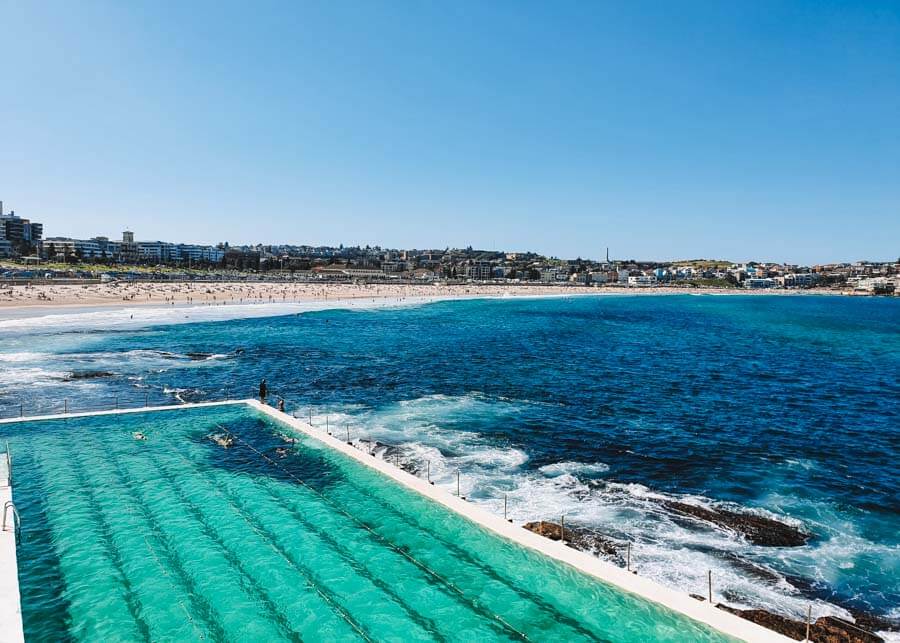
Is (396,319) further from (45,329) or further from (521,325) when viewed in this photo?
(45,329)

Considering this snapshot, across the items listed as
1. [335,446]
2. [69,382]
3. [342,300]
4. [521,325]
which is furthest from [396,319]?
[335,446]

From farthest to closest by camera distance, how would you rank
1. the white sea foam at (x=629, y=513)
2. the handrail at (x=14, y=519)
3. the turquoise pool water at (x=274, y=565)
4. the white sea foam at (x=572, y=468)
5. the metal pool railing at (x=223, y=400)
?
the white sea foam at (x=572, y=468), the metal pool railing at (x=223, y=400), the handrail at (x=14, y=519), the white sea foam at (x=629, y=513), the turquoise pool water at (x=274, y=565)

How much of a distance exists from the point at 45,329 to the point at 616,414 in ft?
185

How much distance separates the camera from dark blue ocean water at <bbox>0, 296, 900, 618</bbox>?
14.5 metres

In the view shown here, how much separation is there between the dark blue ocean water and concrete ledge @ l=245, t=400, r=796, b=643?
1.29 m

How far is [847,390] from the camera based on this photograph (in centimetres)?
3812

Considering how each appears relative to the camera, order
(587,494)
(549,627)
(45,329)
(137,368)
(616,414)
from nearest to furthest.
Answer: (549,627)
(587,494)
(616,414)
(137,368)
(45,329)

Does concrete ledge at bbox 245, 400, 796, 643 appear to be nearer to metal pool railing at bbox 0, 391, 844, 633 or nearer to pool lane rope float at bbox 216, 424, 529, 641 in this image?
metal pool railing at bbox 0, 391, 844, 633

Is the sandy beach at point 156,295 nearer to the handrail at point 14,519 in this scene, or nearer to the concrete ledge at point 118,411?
the concrete ledge at point 118,411

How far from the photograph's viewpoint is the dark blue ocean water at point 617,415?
14.5m

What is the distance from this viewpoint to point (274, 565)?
12906mm

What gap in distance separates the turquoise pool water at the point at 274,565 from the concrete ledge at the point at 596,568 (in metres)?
0.23

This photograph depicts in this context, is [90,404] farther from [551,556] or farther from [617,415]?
[617,415]

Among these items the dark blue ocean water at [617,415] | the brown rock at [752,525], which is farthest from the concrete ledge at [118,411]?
the brown rock at [752,525]
